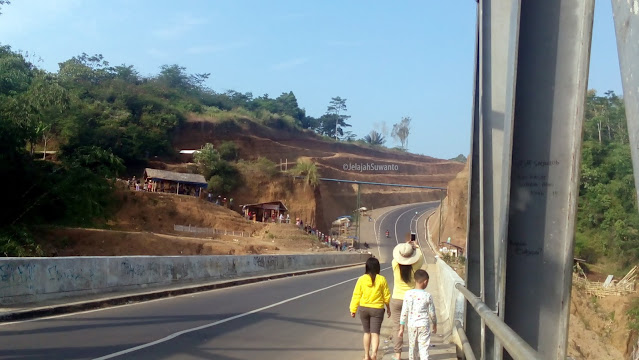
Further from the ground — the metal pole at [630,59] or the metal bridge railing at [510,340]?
the metal pole at [630,59]

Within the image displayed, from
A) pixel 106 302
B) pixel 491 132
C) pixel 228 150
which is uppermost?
pixel 228 150

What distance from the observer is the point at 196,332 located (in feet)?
36.9

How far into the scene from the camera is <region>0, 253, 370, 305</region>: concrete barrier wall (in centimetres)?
1266

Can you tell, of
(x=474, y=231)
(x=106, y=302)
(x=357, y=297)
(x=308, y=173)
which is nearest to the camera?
(x=474, y=231)

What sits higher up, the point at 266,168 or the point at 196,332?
the point at 266,168

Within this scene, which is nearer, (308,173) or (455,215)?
(455,215)

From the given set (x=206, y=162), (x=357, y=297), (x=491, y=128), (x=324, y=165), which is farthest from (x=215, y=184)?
(x=491, y=128)

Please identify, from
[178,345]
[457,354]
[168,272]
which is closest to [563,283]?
[457,354]

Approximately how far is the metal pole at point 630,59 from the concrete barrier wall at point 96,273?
12593 millimetres

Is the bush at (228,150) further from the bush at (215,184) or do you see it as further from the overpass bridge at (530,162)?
the overpass bridge at (530,162)

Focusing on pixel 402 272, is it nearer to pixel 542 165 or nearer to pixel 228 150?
pixel 542 165

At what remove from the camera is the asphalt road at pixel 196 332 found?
30.2 feet

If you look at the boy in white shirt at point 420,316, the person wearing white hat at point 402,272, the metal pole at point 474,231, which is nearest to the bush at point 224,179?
the person wearing white hat at point 402,272

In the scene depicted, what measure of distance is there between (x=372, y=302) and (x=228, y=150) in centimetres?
8802
